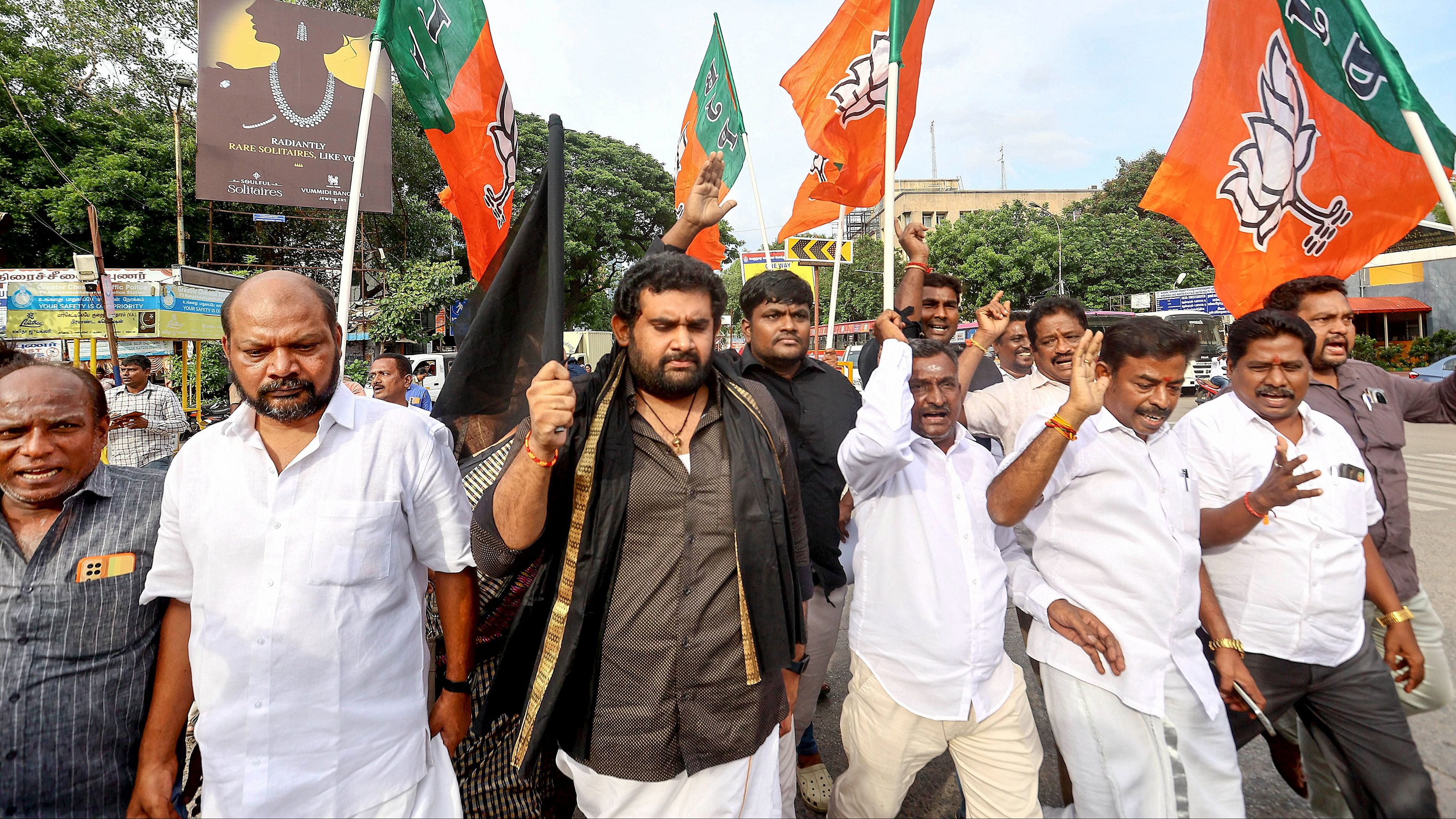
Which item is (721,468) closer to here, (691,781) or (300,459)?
(691,781)

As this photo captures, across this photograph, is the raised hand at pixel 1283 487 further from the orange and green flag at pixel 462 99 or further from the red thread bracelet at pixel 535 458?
the orange and green flag at pixel 462 99

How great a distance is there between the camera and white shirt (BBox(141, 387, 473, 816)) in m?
1.67

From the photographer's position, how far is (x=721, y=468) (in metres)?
1.99

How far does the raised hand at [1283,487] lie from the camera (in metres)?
2.19

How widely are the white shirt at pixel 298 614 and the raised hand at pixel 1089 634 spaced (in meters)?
2.01

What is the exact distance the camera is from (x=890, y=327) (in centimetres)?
249

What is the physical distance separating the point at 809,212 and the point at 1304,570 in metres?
5.11

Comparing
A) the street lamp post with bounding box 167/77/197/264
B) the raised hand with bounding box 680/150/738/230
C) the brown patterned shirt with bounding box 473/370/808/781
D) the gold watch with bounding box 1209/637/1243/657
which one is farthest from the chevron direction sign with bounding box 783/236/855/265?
the street lamp post with bounding box 167/77/197/264

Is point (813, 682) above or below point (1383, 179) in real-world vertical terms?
below

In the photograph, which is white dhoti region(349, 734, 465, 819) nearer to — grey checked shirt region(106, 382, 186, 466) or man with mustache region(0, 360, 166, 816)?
man with mustache region(0, 360, 166, 816)

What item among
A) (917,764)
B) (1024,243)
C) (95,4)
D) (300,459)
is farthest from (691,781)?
(1024,243)

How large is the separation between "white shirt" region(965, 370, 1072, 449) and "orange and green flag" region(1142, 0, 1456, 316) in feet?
3.29

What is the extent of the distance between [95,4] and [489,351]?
2761 centimetres

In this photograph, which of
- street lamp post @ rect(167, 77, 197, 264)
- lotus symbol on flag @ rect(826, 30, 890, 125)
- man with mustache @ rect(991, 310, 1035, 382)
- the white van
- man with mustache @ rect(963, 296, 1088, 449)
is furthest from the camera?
street lamp post @ rect(167, 77, 197, 264)
